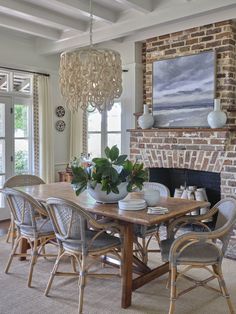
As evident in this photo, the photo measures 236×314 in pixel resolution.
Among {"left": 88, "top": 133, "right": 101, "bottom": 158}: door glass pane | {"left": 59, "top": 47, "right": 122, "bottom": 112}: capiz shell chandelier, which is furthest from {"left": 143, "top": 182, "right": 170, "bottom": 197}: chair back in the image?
{"left": 88, "top": 133, "right": 101, "bottom": 158}: door glass pane

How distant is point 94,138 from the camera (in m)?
6.57

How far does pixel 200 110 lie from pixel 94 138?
240 centimetres

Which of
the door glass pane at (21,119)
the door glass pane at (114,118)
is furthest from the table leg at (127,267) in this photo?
the door glass pane at (21,119)

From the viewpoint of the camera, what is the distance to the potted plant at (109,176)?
305cm

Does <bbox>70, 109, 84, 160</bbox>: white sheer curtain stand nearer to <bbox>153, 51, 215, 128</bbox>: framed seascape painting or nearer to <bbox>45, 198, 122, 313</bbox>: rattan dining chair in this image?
<bbox>153, 51, 215, 128</bbox>: framed seascape painting

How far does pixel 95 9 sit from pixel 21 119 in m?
2.37

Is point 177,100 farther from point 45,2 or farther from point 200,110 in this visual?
point 45,2

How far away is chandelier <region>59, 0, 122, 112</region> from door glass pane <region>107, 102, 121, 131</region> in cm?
244

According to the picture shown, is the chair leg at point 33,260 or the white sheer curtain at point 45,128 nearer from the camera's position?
the chair leg at point 33,260

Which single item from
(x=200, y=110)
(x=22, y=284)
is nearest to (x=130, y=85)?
(x=200, y=110)

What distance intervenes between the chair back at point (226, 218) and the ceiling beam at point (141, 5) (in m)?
2.47

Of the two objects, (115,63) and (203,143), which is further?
(203,143)

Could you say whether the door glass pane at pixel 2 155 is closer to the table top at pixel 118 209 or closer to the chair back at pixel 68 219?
the table top at pixel 118 209

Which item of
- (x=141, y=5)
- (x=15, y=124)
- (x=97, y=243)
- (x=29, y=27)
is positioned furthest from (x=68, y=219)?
(x=15, y=124)
